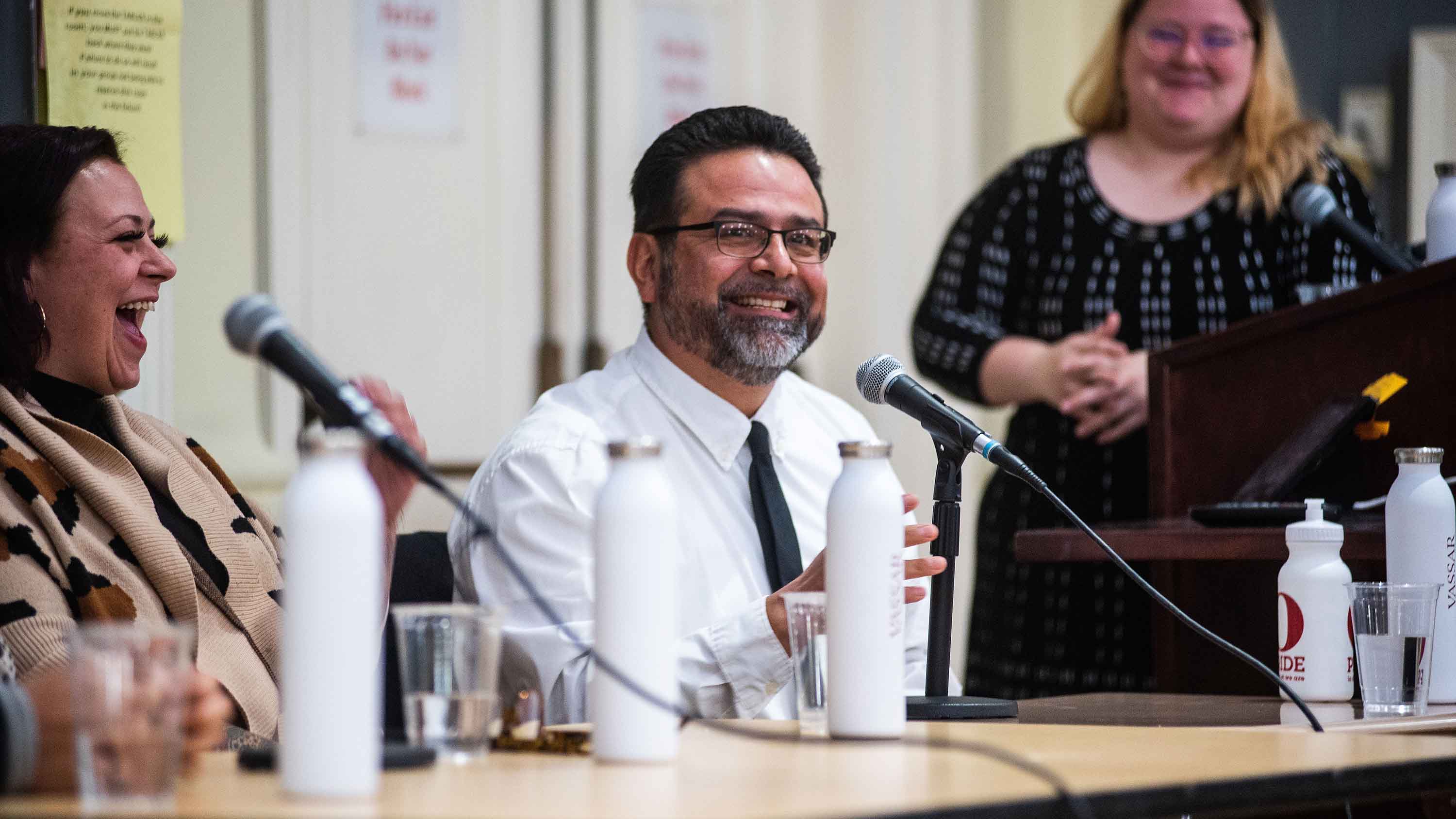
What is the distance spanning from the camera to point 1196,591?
7.50 ft

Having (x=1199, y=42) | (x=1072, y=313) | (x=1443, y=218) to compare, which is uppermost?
(x=1199, y=42)

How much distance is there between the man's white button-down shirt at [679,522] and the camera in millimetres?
1846

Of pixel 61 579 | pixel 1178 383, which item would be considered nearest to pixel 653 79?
pixel 1178 383

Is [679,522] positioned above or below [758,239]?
below

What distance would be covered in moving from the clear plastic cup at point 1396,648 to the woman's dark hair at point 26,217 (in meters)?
1.50

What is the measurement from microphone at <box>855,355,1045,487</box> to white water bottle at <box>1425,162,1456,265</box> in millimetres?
1051

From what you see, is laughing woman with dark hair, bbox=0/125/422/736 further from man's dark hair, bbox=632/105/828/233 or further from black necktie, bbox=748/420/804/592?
man's dark hair, bbox=632/105/828/233

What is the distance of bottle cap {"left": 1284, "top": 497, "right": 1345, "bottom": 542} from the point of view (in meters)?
1.80

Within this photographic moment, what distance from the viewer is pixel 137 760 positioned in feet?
3.21

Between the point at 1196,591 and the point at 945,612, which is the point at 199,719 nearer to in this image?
the point at 945,612

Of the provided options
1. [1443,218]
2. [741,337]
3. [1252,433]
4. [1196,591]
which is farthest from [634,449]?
[1443,218]

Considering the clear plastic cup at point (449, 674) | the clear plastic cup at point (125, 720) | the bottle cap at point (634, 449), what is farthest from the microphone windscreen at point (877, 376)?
the clear plastic cup at point (125, 720)

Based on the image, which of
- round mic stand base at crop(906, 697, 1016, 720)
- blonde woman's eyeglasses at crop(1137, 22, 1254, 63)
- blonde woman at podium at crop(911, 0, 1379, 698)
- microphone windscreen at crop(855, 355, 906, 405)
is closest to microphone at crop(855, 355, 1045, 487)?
microphone windscreen at crop(855, 355, 906, 405)

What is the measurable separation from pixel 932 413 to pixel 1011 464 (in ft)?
0.30
